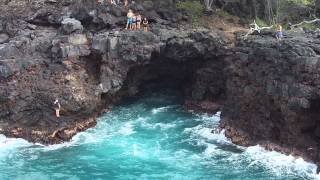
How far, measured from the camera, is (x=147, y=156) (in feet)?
126

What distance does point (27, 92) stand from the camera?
4162cm

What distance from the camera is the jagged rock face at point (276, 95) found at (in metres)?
35.7

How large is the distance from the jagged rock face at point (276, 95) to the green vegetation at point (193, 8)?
8665 mm

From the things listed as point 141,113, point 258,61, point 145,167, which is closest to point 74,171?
point 145,167

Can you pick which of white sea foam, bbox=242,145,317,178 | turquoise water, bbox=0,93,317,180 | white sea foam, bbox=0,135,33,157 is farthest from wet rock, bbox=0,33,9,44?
white sea foam, bbox=242,145,317,178

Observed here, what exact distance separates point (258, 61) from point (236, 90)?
342cm

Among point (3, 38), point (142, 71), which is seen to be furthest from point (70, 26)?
point (142, 71)

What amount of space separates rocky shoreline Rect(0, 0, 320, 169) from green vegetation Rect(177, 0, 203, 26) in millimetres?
1421

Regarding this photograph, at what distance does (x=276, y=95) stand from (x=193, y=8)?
60.3 ft

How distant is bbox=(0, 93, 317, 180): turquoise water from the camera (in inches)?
1384

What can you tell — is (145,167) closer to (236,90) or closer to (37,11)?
(236,90)

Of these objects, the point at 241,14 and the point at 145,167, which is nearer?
the point at 145,167

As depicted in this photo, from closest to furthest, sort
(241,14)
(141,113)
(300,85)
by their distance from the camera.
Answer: (300,85)
(141,113)
(241,14)

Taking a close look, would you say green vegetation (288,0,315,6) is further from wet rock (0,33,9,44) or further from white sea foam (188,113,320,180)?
wet rock (0,33,9,44)
